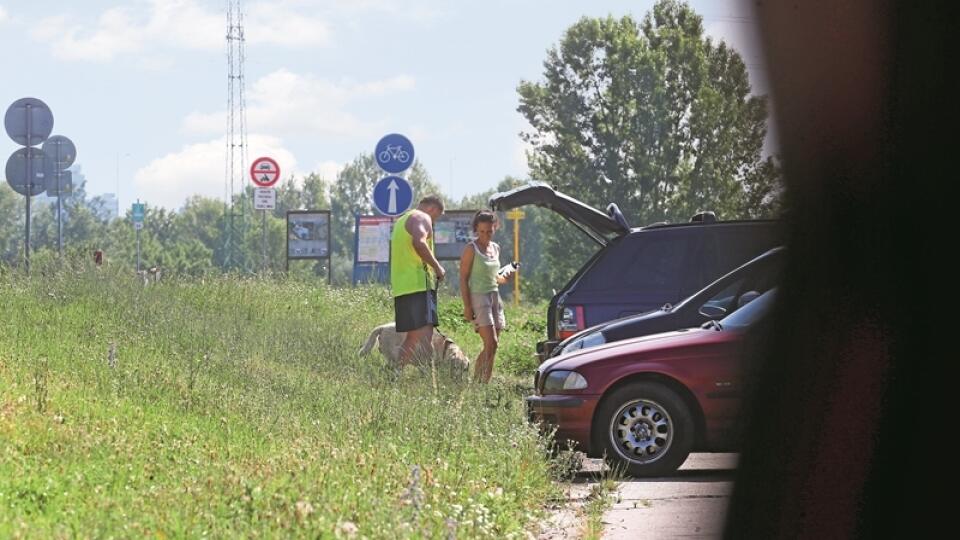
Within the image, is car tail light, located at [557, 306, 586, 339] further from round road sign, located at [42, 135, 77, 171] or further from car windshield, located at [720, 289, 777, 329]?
round road sign, located at [42, 135, 77, 171]

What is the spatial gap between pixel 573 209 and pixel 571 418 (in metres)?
6.28

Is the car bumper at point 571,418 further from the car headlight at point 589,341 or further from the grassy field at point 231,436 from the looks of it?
the car headlight at point 589,341

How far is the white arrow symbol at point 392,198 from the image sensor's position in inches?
841

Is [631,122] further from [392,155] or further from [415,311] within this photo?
[415,311]

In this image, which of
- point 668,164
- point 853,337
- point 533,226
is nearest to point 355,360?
point 853,337

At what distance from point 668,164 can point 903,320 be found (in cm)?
4372

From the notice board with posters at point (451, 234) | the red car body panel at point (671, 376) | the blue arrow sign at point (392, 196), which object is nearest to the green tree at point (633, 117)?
the notice board with posters at point (451, 234)

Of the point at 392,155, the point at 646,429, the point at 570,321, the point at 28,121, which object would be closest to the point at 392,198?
the point at 392,155

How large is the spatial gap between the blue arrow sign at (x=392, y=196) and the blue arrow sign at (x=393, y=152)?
2.36 ft

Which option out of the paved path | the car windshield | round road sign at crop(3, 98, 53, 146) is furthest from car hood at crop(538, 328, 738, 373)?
round road sign at crop(3, 98, 53, 146)

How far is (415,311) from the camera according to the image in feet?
50.9

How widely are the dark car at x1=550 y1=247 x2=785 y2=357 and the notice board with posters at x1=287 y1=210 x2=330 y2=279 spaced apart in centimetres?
2860

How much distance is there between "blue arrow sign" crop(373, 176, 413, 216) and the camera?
70.0 ft

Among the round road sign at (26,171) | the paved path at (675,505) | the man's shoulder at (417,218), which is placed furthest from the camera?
the round road sign at (26,171)
